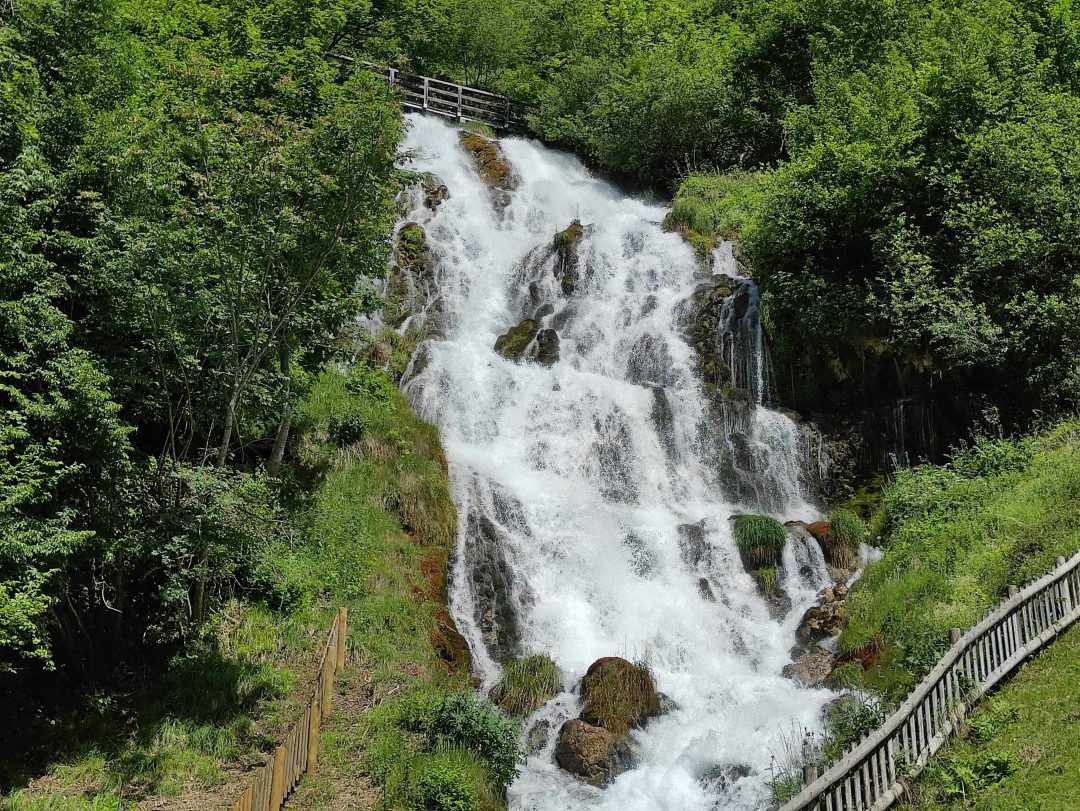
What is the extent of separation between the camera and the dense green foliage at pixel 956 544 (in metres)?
12.2

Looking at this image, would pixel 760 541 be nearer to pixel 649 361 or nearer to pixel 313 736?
pixel 649 361

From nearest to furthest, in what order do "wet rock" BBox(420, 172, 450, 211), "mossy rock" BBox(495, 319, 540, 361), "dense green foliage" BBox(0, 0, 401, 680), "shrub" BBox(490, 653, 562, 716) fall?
1. "dense green foliage" BBox(0, 0, 401, 680)
2. "shrub" BBox(490, 653, 562, 716)
3. "mossy rock" BBox(495, 319, 540, 361)
4. "wet rock" BBox(420, 172, 450, 211)

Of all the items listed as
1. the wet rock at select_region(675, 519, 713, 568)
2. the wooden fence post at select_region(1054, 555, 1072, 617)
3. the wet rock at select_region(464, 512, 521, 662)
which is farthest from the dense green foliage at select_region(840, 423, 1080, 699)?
the wet rock at select_region(464, 512, 521, 662)

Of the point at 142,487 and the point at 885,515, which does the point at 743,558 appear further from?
the point at 142,487

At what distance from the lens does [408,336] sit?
21906mm

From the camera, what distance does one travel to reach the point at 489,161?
101ft

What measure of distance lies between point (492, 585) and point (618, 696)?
351 cm

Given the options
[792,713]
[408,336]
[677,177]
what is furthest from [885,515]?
[677,177]

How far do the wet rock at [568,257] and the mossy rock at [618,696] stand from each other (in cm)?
1272

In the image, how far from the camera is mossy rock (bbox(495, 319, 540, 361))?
2141 centimetres

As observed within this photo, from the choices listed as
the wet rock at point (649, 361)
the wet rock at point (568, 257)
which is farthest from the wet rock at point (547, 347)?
the wet rock at point (568, 257)

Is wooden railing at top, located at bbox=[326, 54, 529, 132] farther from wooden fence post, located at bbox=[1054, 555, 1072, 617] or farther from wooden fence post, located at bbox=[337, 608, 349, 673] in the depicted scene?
wooden fence post, located at bbox=[1054, 555, 1072, 617]

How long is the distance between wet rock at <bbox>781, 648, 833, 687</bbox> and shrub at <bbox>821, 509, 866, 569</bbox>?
2500 millimetres

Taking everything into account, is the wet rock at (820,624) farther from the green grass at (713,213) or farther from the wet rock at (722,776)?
the green grass at (713,213)
